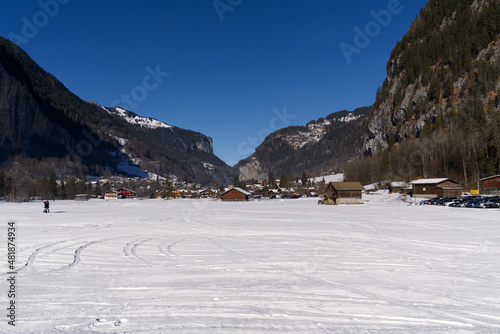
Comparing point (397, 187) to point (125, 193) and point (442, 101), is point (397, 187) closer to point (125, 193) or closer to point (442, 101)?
point (442, 101)

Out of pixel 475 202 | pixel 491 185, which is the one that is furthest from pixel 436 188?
pixel 475 202

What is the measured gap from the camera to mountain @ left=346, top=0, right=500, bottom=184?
86.4 m

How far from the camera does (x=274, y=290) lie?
841 centimetres

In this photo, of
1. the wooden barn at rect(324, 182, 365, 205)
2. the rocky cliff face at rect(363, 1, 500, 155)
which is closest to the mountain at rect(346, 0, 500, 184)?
the rocky cliff face at rect(363, 1, 500, 155)

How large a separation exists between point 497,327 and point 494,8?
16630 cm

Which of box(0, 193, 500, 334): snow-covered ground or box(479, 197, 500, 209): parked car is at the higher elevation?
box(479, 197, 500, 209): parked car

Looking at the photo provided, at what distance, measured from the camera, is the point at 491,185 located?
64.8 m

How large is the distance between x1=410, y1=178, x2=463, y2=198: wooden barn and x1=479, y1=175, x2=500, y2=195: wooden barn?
4.54 meters

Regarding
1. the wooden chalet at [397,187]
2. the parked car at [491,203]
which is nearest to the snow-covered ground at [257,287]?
the parked car at [491,203]

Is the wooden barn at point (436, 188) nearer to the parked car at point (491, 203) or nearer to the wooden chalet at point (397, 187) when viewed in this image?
the wooden chalet at point (397, 187)

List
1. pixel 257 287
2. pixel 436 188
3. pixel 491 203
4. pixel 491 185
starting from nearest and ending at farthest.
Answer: pixel 257 287
pixel 491 203
pixel 491 185
pixel 436 188

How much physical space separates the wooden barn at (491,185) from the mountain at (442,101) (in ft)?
33.0

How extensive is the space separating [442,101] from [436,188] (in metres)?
66.0

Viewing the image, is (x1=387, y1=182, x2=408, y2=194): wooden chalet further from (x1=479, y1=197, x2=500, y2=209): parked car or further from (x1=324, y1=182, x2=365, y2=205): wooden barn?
(x1=479, y1=197, x2=500, y2=209): parked car
